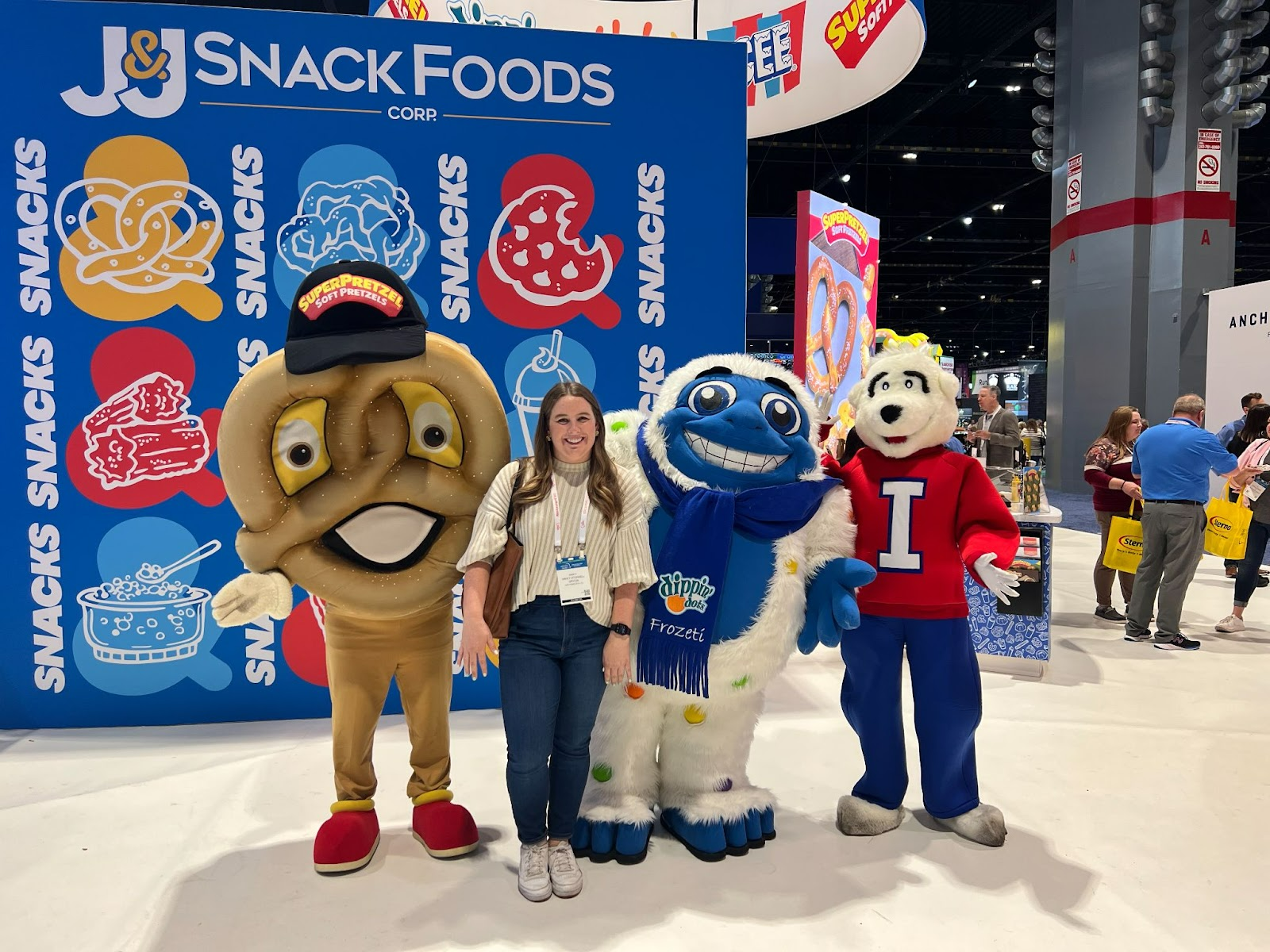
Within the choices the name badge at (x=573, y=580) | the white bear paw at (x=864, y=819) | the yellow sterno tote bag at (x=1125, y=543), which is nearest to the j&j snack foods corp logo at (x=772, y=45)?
the yellow sterno tote bag at (x=1125, y=543)

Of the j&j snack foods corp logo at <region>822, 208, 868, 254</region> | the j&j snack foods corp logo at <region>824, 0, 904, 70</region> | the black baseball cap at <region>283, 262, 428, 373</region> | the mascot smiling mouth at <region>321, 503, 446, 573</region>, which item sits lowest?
the mascot smiling mouth at <region>321, 503, 446, 573</region>

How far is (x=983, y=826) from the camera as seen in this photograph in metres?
2.43

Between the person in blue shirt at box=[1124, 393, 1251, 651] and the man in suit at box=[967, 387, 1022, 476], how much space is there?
2606mm

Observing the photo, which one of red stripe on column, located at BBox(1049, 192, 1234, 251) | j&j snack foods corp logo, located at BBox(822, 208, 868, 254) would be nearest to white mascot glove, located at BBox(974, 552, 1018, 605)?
j&j snack foods corp logo, located at BBox(822, 208, 868, 254)

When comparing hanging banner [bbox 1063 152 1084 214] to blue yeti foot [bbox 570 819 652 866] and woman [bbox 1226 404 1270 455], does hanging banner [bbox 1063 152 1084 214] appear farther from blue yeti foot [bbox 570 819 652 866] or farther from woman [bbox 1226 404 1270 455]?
blue yeti foot [bbox 570 819 652 866]

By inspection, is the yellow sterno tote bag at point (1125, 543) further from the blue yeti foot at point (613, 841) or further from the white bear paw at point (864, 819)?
the blue yeti foot at point (613, 841)

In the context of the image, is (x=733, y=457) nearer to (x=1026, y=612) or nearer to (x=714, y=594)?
(x=714, y=594)

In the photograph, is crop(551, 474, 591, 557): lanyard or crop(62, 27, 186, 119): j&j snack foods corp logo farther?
crop(62, 27, 186, 119): j&j snack foods corp logo

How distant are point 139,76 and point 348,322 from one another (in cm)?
191

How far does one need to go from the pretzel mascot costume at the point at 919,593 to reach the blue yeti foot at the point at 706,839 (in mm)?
431

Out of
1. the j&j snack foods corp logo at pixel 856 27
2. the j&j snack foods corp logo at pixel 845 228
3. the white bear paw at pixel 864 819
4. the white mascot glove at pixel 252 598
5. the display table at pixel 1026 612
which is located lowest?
the white bear paw at pixel 864 819

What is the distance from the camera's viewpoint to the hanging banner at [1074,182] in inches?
411

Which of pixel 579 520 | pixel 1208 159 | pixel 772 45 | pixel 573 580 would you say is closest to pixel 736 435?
pixel 579 520

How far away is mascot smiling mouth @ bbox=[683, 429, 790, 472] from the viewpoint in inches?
87.4
